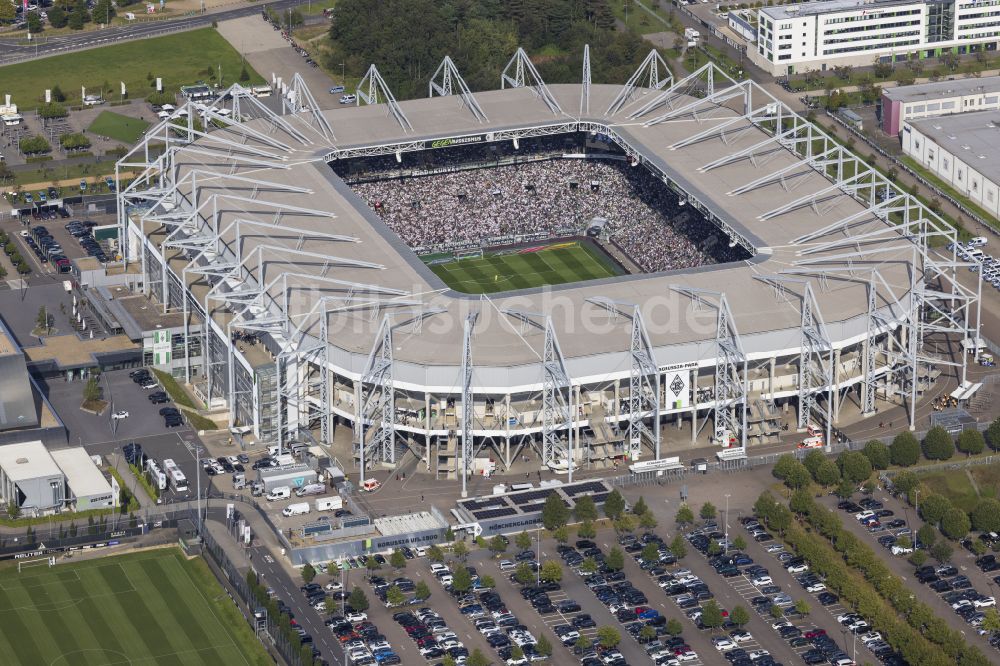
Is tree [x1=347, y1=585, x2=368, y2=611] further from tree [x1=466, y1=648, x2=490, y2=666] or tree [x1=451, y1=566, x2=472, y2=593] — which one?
tree [x1=466, y1=648, x2=490, y2=666]

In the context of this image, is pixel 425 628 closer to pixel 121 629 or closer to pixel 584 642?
pixel 584 642

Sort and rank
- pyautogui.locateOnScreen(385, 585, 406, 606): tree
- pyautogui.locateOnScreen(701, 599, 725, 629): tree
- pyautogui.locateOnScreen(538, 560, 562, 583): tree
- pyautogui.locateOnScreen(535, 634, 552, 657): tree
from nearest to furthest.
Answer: pyautogui.locateOnScreen(535, 634, 552, 657): tree → pyautogui.locateOnScreen(701, 599, 725, 629): tree → pyautogui.locateOnScreen(385, 585, 406, 606): tree → pyautogui.locateOnScreen(538, 560, 562, 583): tree

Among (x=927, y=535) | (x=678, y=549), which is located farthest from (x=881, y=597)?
(x=678, y=549)

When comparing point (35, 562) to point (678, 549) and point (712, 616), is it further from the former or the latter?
point (712, 616)

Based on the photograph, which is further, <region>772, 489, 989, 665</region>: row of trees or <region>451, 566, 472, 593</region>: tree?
<region>451, 566, 472, 593</region>: tree

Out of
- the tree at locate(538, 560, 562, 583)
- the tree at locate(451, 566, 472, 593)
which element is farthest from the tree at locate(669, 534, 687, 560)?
the tree at locate(451, 566, 472, 593)

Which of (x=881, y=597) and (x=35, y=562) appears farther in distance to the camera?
(x=35, y=562)

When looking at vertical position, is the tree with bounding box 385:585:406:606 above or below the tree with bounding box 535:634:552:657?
above

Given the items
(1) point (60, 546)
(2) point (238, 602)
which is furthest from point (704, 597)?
(1) point (60, 546)
